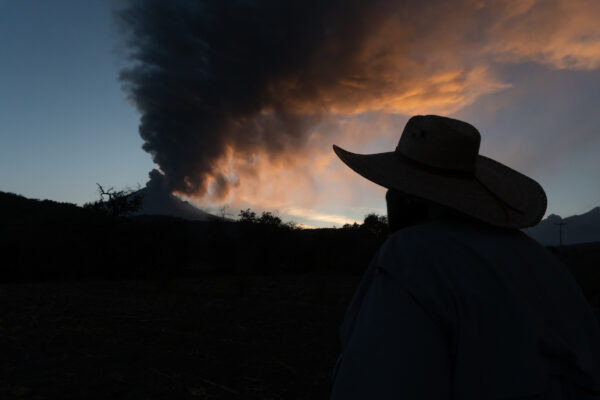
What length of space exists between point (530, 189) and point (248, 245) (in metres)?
30.7

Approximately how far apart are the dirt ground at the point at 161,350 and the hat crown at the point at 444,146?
163 inches

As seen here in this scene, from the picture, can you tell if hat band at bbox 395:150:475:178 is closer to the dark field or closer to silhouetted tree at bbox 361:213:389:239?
the dark field

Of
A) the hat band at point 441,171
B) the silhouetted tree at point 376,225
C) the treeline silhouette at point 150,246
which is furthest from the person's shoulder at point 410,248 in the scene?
the silhouetted tree at point 376,225

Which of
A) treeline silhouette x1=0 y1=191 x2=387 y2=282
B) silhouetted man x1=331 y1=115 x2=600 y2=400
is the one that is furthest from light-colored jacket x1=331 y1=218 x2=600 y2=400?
treeline silhouette x1=0 y1=191 x2=387 y2=282

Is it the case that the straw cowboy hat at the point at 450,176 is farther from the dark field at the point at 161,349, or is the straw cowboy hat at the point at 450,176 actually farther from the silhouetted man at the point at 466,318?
the dark field at the point at 161,349

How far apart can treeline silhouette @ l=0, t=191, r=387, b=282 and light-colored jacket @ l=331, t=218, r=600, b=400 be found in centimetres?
1401

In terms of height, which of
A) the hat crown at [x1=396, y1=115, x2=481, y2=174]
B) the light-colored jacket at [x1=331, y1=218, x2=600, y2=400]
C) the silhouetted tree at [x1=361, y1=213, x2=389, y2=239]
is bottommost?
the light-colored jacket at [x1=331, y1=218, x2=600, y2=400]

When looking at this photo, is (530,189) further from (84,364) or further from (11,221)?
(11,221)

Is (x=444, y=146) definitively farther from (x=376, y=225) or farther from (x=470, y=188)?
(x=376, y=225)

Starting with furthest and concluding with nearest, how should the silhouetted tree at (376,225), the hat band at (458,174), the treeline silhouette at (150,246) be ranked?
the silhouetted tree at (376,225) < the treeline silhouette at (150,246) < the hat band at (458,174)

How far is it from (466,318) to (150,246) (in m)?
27.1

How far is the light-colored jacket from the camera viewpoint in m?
0.83

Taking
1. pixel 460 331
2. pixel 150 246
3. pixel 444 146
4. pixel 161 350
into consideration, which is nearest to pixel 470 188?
pixel 444 146

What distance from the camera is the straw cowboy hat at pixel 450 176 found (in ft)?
3.74
